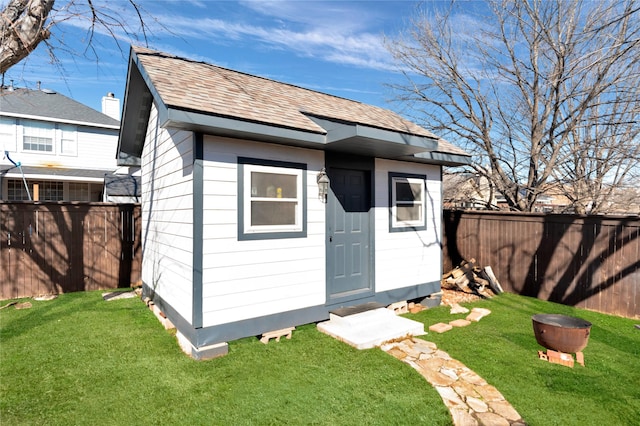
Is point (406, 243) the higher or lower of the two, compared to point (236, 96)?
lower

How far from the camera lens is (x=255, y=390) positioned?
3.32 metres

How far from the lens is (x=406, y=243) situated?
6383 mm

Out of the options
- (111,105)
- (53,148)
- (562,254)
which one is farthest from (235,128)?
(111,105)

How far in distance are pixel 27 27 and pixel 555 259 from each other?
28.7 ft

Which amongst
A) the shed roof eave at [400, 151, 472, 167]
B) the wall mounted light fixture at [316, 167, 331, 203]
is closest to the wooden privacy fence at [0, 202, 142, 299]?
the wall mounted light fixture at [316, 167, 331, 203]

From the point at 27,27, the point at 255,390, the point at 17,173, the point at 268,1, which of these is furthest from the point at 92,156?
the point at 255,390

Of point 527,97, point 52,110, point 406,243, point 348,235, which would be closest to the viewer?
point 348,235

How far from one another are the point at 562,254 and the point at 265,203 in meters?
5.80

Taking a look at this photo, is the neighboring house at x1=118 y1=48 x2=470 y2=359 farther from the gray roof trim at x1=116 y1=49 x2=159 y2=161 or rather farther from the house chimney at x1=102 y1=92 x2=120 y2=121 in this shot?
the house chimney at x1=102 y1=92 x2=120 y2=121

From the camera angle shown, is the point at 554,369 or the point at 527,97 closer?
the point at 554,369

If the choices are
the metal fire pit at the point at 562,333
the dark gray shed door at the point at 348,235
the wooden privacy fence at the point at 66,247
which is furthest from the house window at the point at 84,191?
the metal fire pit at the point at 562,333

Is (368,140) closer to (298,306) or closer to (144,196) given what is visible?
(298,306)

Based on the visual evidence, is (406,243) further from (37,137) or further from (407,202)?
(37,137)

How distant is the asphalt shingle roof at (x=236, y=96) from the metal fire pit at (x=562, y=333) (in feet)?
10.1
